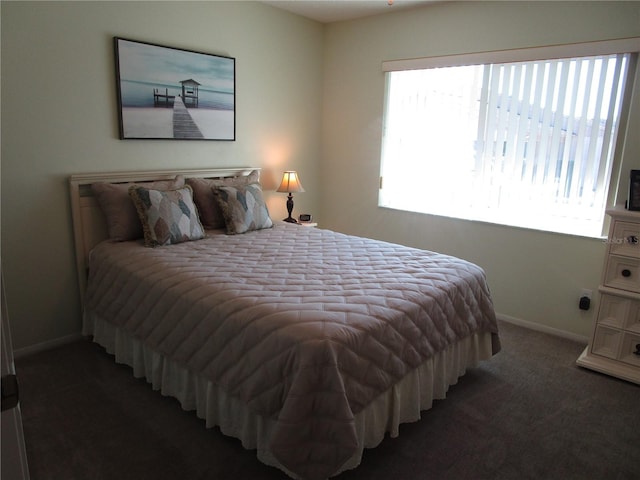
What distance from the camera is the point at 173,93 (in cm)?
331

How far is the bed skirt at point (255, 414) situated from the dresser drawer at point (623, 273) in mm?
852

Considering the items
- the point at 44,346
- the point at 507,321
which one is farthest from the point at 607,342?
the point at 44,346

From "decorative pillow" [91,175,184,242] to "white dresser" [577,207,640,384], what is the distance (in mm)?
3003

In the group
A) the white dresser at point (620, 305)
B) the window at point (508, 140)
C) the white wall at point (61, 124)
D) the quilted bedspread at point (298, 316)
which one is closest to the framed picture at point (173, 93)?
the white wall at point (61, 124)

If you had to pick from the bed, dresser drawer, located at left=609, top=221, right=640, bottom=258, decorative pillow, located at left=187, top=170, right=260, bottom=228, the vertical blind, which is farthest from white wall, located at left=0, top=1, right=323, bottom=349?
dresser drawer, located at left=609, top=221, right=640, bottom=258

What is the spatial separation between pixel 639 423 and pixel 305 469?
183 centimetres

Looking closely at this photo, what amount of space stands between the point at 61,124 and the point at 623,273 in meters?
3.62

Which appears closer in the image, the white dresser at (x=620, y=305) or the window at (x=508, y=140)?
the white dresser at (x=620, y=305)

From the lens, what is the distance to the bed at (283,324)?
1.68 meters

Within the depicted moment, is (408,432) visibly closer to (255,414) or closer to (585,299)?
(255,414)

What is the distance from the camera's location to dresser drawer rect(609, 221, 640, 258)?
262cm

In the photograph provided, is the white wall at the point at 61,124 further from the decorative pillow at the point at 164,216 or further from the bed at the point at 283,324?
the decorative pillow at the point at 164,216

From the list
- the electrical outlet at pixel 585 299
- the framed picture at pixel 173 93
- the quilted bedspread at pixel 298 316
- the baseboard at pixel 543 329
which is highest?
the framed picture at pixel 173 93

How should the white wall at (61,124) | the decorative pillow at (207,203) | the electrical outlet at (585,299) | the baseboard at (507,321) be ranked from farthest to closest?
the decorative pillow at (207,203)
the electrical outlet at (585,299)
the baseboard at (507,321)
the white wall at (61,124)
